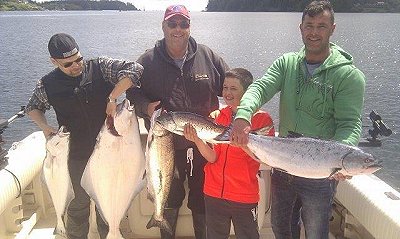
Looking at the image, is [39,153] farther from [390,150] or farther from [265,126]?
[390,150]

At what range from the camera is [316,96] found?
3570 mm

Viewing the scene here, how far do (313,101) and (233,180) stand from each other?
1006 millimetres

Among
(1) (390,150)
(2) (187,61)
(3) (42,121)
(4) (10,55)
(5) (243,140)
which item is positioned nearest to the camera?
(5) (243,140)

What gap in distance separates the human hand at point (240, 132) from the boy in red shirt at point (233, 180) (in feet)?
1.38

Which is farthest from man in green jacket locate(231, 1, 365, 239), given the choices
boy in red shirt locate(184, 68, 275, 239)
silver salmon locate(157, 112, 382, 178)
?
boy in red shirt locate(184, 68, 275, 239)

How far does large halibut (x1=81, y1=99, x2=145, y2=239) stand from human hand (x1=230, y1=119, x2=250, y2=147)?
978 mm

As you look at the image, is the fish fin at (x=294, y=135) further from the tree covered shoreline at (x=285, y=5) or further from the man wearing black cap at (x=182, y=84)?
the tree covered shoreline at (x=285, y=5)

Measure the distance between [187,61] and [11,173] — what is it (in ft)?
7.63

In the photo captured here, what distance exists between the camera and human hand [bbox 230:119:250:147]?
3.40 metres

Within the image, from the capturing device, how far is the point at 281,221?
4.01 m

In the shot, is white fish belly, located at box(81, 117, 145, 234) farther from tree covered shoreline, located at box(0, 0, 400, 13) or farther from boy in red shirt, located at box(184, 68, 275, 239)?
tree covered shoreline, located at box(0, 0, 400, 13)

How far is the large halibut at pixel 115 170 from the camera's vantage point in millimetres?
3850

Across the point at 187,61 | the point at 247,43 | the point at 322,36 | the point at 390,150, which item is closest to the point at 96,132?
the point at 187,61

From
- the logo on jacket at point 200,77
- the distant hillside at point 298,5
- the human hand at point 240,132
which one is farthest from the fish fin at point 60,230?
the distant hillside at point 298,5
